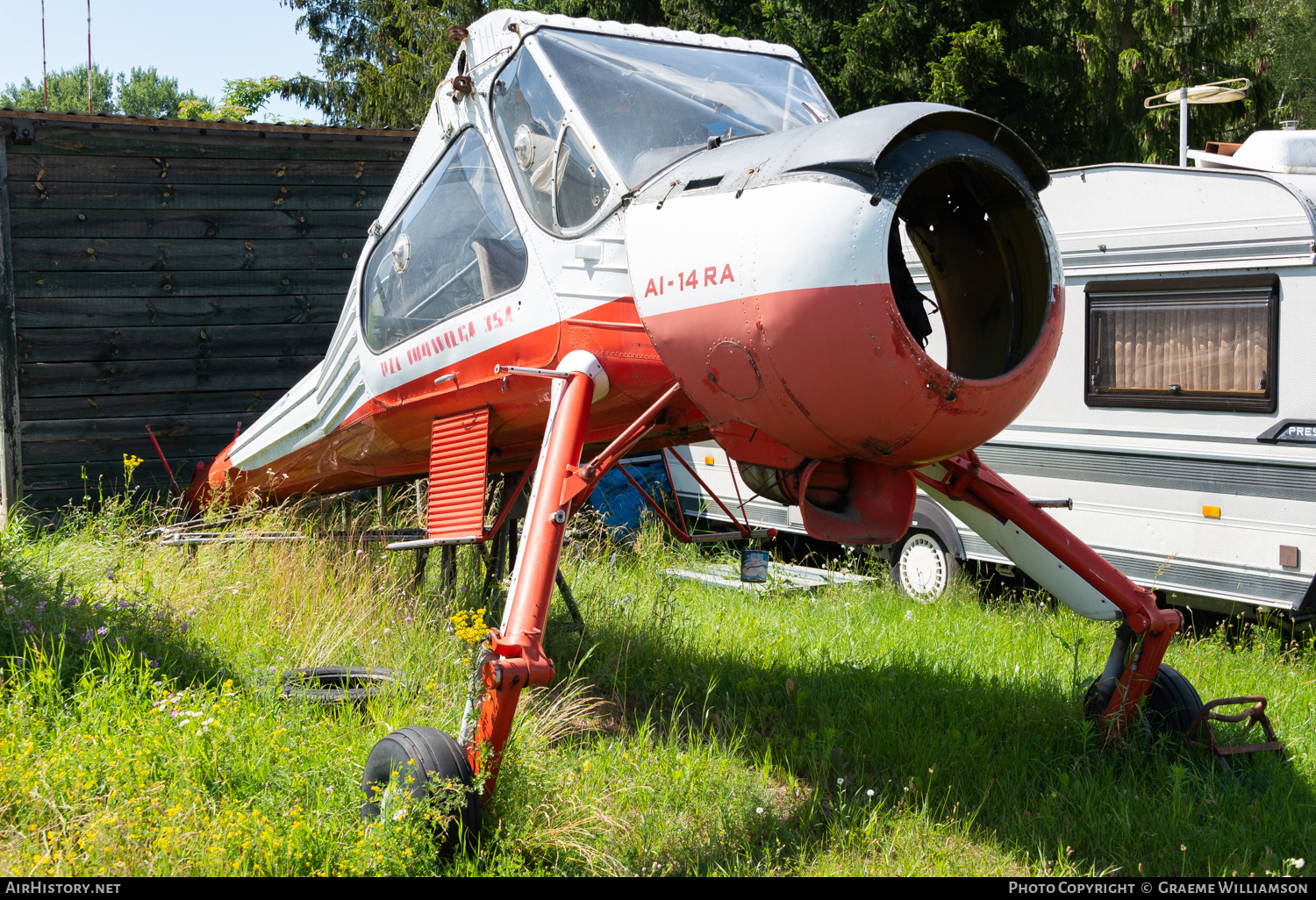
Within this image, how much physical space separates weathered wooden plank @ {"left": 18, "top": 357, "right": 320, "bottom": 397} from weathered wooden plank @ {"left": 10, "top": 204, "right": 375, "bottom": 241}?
106 centimetres

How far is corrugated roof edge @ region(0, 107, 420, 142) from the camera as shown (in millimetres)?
7953

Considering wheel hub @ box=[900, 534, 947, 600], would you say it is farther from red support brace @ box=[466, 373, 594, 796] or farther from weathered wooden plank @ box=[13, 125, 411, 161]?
weathered wooden plank @ box=[13, 125, 411, 161]

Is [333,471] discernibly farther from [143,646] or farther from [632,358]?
[632,358]

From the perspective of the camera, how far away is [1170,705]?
418cm

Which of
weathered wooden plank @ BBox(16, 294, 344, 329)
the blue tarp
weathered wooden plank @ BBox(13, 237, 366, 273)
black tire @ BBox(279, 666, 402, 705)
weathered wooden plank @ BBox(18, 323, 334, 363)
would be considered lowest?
black tire @ BBox(279, 666, 402, 705)

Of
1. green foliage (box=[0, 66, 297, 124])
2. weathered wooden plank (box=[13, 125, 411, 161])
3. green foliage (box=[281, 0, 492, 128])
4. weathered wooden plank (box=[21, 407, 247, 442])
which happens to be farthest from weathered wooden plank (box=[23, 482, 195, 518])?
green foliage (box=[0, 66, 297, 124])

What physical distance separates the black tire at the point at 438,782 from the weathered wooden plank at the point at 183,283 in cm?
667

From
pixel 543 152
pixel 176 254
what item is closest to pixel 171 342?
pixel 176 254

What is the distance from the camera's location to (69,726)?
12.1 ft

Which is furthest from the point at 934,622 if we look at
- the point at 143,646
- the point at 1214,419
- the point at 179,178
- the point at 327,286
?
the point at 179,178

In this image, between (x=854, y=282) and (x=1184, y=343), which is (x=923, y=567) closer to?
(x=1184, y=343)

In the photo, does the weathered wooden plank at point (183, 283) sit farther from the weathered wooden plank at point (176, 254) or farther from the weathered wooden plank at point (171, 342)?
the weathered wooden plank at point (171, 342)

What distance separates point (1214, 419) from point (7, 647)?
252 inches
